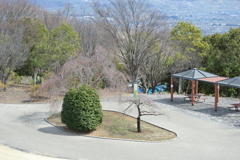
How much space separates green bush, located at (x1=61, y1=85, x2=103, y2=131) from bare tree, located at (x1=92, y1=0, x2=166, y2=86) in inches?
528

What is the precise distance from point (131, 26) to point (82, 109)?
14448mm

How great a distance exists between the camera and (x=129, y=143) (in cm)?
1347

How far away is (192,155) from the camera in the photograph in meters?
12.0

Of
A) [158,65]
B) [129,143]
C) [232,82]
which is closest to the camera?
[129,143]

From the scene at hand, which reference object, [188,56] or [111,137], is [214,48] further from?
[111,137]

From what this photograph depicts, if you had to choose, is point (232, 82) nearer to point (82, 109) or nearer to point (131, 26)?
point (82, 109)

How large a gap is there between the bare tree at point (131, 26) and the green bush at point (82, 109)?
13419 millimetres

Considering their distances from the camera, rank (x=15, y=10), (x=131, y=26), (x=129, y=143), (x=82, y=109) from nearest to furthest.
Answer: (x=129, y=143), (x=82, y=109), (x=131, y=26), (x=15, y=10)

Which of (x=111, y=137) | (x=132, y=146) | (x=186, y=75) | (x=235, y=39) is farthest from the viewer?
(x=235, y=39)

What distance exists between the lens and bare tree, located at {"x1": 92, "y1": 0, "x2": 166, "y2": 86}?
26719 millimetres

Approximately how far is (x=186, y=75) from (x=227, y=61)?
8.67 meters

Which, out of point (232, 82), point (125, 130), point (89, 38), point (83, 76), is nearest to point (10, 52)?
point (89, 38)

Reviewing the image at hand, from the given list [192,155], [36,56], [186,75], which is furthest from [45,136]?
[36,56]

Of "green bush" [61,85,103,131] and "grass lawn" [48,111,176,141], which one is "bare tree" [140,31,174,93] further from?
"green bush" [61,85,103,131]
